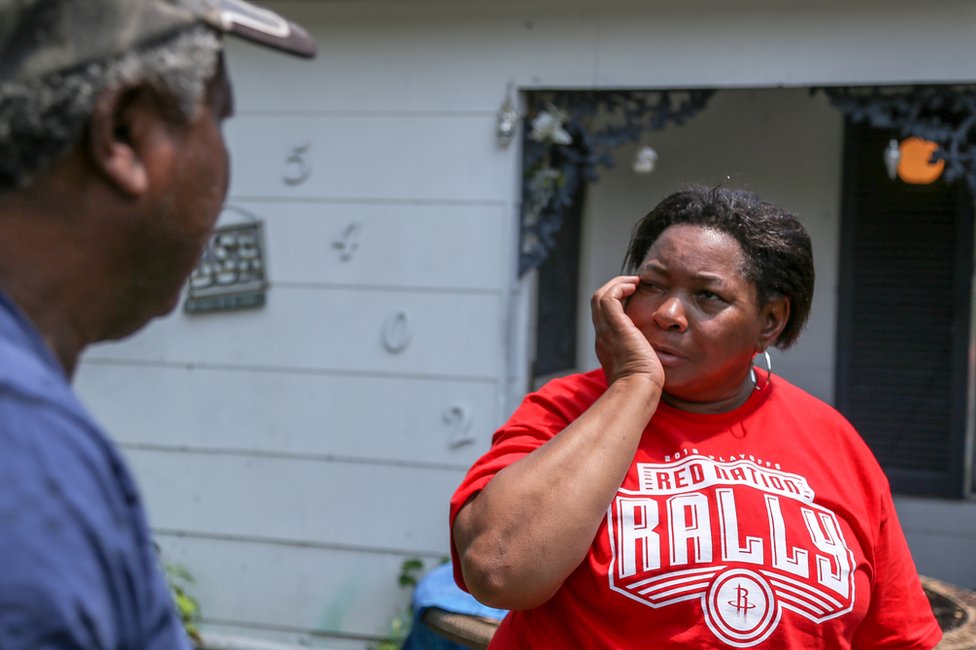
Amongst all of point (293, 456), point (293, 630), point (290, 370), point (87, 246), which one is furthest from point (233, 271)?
point (87, 246)

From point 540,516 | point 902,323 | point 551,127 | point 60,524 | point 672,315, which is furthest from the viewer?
point 902,323

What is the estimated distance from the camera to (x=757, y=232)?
1947 millimetres

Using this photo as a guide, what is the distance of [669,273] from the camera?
1.92 meters

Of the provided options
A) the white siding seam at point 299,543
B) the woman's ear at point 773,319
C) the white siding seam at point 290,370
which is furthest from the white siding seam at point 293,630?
the woman's ear at point 773,319

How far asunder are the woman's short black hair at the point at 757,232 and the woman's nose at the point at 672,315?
15 cm

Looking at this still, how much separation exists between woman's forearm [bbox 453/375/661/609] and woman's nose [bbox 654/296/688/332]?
28 centimetres

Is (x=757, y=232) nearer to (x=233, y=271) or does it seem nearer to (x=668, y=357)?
(x=668, y=357)

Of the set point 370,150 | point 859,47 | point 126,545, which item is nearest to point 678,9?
point 859,47

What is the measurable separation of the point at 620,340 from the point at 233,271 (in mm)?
2768

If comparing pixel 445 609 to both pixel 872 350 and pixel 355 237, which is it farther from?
pixel 872 350

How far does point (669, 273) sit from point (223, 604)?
10.5 ft

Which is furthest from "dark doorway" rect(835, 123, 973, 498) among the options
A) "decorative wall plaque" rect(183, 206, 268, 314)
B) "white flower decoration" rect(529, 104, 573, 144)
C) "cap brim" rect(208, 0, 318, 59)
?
"cap brim" rect(208, 0, 318, 59)

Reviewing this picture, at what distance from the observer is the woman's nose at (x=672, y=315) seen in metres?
1.88

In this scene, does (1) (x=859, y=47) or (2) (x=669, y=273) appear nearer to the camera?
(2) (x=669, y=273)
